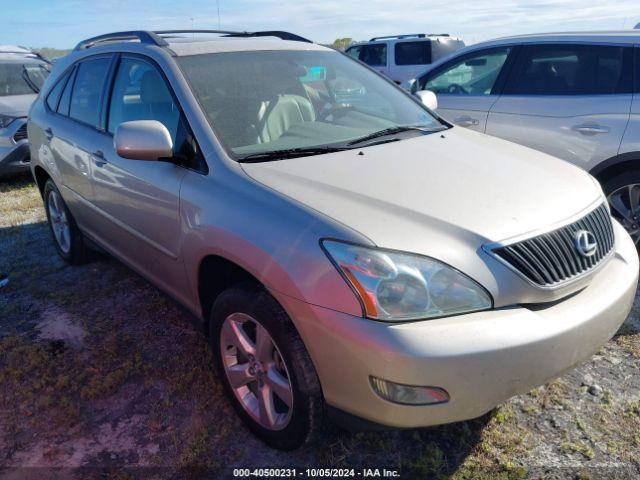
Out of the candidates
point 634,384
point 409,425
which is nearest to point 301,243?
point 409,425

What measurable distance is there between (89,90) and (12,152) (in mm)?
4414

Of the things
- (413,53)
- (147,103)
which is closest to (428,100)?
(147,103)

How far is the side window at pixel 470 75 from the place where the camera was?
4961 millimetres

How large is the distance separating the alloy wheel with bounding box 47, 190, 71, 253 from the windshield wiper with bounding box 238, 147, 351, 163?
259 centimetres

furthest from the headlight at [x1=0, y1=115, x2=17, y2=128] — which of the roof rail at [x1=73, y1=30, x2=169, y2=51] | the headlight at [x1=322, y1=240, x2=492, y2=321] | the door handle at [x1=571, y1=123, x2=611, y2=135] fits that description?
the headlight at [x1=322, y1=240, x2=492, y2=321]

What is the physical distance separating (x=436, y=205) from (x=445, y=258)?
0.31m

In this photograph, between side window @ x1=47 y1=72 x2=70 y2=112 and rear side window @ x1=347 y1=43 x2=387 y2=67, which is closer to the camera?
side window @ x1=47 y1=72 x2=70 y2=112

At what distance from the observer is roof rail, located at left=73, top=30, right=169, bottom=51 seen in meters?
3.20

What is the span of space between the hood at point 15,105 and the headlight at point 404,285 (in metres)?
7.26

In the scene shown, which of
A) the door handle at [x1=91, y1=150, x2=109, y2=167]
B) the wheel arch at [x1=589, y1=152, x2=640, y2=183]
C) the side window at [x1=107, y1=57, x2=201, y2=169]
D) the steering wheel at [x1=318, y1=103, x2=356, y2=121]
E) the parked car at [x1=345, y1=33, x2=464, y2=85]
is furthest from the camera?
the parked car at [x1=345, y1=33, x2=464, y2=85]

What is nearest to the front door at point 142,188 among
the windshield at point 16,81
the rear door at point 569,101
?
the rear door at point 569,101

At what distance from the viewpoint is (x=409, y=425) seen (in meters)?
1.91

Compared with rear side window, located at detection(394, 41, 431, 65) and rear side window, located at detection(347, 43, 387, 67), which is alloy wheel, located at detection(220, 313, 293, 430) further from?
rear side window, located at detection(347, 43, 387, 67)

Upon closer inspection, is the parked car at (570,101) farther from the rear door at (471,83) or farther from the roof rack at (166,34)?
the roof rack at (166,34)
